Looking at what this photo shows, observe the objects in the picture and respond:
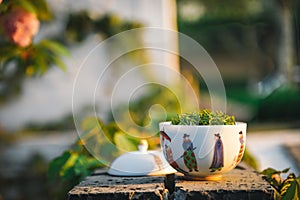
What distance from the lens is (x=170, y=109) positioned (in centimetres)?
283

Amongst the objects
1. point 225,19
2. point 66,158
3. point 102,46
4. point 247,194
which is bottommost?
point 247,194

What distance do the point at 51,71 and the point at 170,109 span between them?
764mm

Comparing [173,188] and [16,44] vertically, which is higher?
[16,44]

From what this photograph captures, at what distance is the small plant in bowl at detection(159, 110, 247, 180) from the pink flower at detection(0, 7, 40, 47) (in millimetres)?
1093

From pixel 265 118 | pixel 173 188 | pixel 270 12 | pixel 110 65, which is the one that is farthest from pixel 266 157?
pixel 270 12

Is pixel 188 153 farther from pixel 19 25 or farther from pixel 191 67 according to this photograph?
pixel 191 67

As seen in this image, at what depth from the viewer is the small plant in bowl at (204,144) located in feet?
4.56

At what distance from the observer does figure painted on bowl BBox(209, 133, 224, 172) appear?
1.39 m

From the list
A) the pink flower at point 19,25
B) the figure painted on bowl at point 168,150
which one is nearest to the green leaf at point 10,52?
the pink flower at point 19,25

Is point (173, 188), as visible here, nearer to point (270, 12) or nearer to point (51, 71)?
point (51, 71)

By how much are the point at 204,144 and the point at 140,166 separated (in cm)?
29

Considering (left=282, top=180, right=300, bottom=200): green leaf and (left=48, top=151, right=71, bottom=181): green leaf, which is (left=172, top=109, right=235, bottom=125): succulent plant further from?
(left=48, top=151, right=71, bottom=181): green leaf

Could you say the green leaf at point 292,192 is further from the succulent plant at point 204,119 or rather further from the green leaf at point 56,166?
the green leaf at point 56,166

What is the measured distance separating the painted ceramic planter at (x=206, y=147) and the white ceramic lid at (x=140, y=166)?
0.19 m
